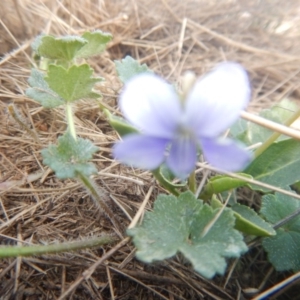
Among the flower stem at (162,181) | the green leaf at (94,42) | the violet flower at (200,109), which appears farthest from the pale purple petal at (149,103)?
the green leaf at (94,42)

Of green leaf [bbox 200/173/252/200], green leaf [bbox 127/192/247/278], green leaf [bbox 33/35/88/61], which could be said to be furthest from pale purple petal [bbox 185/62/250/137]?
green leaf [bbox 33/35/88/61]

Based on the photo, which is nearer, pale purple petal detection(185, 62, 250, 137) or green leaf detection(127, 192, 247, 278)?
pale purple petal detection(185, 62, 250, 137)

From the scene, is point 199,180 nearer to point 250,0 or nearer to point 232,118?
point 232,118

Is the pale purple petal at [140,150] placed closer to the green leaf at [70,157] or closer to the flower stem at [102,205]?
→ the green leaf at [70,157]

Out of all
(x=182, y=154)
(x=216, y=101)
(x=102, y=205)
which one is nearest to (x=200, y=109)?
(x=216, y=101)

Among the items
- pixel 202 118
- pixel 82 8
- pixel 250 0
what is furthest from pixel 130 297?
pixel 250 0

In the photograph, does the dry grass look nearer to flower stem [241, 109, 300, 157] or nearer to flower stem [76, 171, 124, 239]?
flower stem [76, 171, 124, 239]
